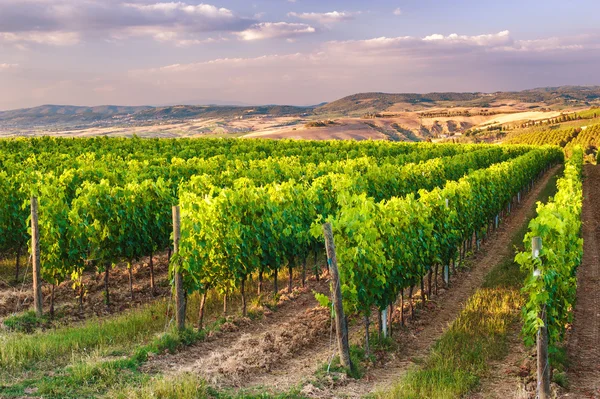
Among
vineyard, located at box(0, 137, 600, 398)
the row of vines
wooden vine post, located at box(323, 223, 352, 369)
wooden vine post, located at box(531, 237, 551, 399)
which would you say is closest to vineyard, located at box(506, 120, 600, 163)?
the row of vines

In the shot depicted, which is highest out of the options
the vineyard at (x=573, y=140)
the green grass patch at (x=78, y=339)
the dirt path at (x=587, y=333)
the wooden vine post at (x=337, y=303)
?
the vineyard at (x=573, y=140)

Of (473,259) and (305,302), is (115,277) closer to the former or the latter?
(305,302)

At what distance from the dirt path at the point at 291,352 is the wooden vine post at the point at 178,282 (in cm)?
68

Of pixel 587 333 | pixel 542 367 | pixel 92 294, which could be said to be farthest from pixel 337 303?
pixel 92 294

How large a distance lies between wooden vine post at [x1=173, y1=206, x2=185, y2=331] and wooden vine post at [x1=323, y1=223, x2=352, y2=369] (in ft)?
9.74

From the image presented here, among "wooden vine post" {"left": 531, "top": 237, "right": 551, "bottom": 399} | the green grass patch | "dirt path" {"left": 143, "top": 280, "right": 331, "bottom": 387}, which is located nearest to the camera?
"wooden vine post" {"left": 531, "top": 237, "right": 551, "bottom": 399}

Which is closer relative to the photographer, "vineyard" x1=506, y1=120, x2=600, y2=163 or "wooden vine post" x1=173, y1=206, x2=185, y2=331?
"wooden vine post" x1=173, y1=206, x2=185, y2=331

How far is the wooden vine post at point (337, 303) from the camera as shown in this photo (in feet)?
26.9

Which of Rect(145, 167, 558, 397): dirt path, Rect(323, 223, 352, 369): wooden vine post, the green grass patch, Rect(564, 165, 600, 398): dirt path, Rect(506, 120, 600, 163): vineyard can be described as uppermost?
Rect(506, 120, 600, 163): vineyard

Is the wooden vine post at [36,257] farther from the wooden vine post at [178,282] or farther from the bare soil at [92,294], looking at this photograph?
the wooden vine post at [178,282]

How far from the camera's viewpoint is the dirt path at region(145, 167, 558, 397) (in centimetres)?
777

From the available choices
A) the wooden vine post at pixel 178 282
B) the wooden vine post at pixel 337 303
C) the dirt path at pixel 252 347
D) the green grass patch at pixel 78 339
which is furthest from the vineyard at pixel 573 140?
the green grass patch at pixel 78 339

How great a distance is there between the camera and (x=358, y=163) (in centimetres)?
2400

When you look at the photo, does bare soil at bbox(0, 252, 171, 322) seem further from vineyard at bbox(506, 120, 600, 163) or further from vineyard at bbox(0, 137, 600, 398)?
vineyard at bbox(506, 120, 600, 163)
